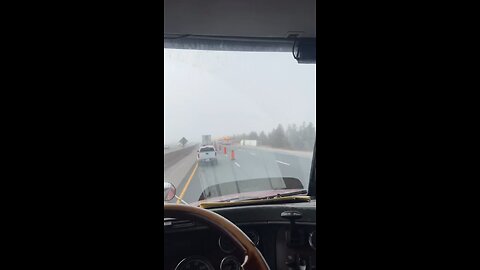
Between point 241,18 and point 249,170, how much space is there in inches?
37.0

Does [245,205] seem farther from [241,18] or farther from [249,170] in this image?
[241,18]

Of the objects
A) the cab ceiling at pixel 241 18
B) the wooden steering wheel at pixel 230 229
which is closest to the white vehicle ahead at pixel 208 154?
the cab ceiling at pixel 241 18

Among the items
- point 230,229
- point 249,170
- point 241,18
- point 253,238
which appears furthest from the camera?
point 249,170

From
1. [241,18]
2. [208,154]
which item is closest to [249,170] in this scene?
[208,154]

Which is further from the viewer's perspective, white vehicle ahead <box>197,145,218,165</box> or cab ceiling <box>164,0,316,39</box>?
white vehicle ahead <box>197,145,218,165</box>

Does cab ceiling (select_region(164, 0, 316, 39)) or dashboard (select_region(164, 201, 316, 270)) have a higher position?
cab ceiling (select_region(164, 0, 316, 39))

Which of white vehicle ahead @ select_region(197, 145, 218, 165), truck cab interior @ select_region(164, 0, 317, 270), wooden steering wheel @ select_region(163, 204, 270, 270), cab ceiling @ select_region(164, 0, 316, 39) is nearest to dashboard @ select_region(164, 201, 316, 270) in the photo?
truck cab interior @ select_region(164, 0, 317, 270)

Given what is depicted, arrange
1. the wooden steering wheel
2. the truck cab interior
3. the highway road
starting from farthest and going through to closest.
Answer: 1. the highway road
2. the truck cab interior
3. the wooden steering wheel

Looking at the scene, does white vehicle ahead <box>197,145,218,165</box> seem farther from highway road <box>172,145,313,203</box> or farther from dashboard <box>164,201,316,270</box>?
dashboard <box>164,201,316,270</box>

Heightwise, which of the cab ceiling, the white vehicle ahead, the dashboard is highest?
the cab ceiling

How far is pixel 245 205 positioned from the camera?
216 centimetres

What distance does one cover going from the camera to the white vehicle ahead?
2547 mm
